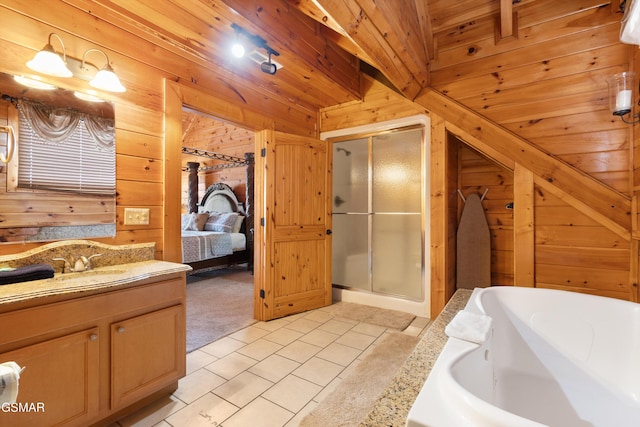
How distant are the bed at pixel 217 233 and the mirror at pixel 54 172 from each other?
249 centimetres

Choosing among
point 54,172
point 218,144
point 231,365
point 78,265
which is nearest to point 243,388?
point 231,365

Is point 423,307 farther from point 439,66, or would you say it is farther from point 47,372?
point 47,372

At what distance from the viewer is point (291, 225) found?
3.10m

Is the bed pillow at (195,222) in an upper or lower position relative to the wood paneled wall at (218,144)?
lower

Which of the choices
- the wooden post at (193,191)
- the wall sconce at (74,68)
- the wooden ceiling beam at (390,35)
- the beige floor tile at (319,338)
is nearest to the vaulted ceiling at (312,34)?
the wooden ceiling beam at (390,35)

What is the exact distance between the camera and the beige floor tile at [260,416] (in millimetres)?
1523

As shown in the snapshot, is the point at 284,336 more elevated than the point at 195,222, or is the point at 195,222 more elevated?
the point at 195,222

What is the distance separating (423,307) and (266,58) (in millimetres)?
2934

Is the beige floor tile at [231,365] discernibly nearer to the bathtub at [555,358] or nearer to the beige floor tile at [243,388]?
the beige floor tile at [243,388]

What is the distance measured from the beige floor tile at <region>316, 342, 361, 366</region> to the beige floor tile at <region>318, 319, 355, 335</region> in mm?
267

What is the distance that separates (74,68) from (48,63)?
249mm

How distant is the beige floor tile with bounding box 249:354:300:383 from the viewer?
1.96 metres

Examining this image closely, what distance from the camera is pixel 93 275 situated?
5.08 feet

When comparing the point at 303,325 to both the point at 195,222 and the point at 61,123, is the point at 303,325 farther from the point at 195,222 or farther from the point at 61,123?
the point at 195,222
